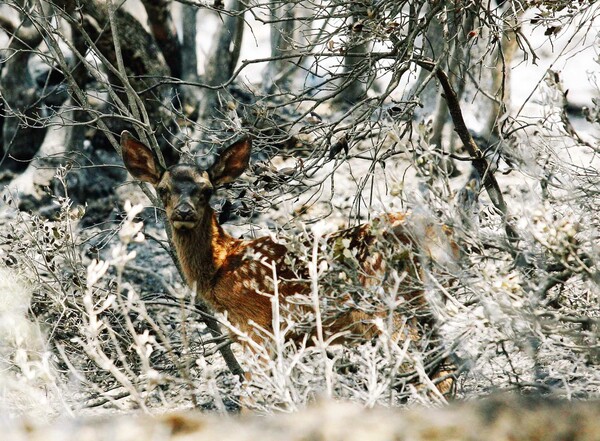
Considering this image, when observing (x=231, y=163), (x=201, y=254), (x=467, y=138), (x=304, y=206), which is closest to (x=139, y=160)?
(x=231, y=163)

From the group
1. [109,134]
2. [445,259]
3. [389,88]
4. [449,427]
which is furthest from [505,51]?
[449,427]

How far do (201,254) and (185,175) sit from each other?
2.31 ft

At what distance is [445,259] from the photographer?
5621 millimetres

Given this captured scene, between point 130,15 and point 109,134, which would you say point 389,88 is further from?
point 130,15

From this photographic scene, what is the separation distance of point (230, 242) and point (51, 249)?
1525 millimetres

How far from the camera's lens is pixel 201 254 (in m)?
7.81

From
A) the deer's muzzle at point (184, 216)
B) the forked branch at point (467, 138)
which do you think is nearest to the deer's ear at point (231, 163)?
the deer's muzzle at point (184, 216)

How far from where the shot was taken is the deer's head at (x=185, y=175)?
7.46 m

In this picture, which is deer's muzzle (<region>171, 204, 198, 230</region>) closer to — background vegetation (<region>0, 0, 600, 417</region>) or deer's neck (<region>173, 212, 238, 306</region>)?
background vegetation (<region>0, 0, 600, 417</region>)

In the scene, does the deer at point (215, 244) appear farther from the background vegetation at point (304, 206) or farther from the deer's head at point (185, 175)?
the background vegetation at point (304, 206)

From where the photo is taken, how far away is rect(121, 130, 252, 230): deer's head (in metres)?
7.46

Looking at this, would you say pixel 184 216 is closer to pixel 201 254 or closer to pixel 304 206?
pixel 201 254

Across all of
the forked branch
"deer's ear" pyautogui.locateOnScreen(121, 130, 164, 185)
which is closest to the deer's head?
"deer's ear" pyautogui.locateOnScreen(121, 130, 164, 185)

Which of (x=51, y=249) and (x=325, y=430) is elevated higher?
(x=51, y=249)
